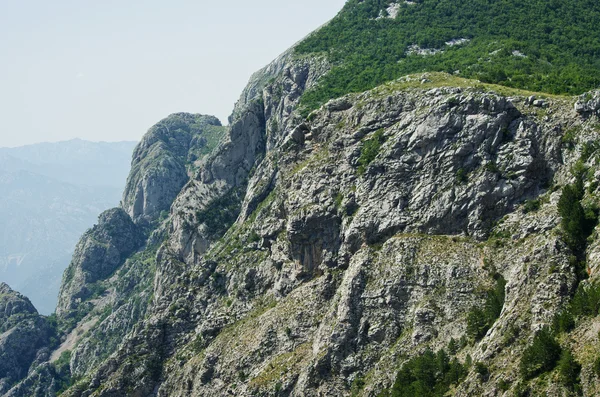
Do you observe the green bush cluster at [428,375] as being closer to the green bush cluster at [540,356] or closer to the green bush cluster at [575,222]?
the green bush cluster at [540,356]

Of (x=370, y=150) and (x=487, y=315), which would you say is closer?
(x=487, y=315)

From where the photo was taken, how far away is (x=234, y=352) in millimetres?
126875

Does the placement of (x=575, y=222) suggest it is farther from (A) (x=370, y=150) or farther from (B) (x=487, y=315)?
(A) (x=370, y=150)

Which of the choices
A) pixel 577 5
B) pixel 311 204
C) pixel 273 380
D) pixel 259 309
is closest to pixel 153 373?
pixel 259 309

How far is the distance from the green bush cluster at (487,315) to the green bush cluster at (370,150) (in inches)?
1637

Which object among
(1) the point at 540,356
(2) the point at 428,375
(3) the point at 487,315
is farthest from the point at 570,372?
(2) the point at 428,375

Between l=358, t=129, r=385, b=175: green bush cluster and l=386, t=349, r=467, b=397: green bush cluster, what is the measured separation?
145ft

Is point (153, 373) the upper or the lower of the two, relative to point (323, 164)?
lower

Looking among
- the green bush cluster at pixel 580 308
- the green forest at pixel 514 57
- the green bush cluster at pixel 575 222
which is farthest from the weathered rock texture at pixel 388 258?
the green forest at pixel 514 57

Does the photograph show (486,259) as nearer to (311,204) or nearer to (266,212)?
(311,204)

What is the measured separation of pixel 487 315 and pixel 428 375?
41.9 feet

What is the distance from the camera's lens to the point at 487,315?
299ft

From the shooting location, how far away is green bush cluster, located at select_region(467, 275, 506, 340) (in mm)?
90438

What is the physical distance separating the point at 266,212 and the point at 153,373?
156ft
